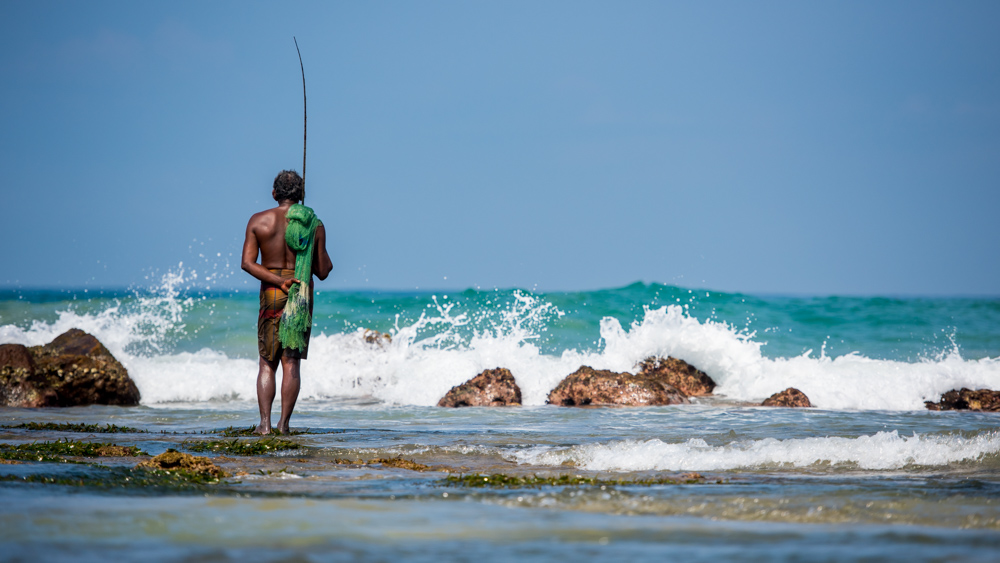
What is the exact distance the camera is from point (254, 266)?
20.5 feet

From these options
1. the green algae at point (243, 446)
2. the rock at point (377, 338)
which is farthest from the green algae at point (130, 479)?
the rock at point (377, 338)

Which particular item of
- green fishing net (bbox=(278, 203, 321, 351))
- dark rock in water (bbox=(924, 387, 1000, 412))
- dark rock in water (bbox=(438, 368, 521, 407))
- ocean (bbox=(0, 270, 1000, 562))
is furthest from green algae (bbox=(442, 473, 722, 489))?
dark rock in water (bbox=(924, 387, 1000, 412))

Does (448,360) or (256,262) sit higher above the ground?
(256,262)

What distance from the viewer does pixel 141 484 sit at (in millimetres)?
3846

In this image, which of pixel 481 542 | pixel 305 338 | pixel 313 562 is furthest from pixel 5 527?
pixel 305 338

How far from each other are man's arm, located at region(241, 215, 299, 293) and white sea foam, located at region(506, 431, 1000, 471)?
2.18 metres

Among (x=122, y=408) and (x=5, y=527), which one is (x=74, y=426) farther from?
(x=5, y=527)

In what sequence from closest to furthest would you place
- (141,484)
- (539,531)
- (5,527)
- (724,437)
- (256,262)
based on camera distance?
(5,527)
(539,531)
(141,484)
(256,262)
(724,437)

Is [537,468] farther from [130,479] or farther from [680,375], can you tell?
[680,375]

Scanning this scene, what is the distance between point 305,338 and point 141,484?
260 centimetres

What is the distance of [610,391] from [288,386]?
16.3 ft

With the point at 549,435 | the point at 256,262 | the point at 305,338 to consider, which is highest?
the point at 256,262

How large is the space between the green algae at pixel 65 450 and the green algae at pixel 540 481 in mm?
2305

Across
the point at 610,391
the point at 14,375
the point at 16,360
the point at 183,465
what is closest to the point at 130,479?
the point at 183,465
